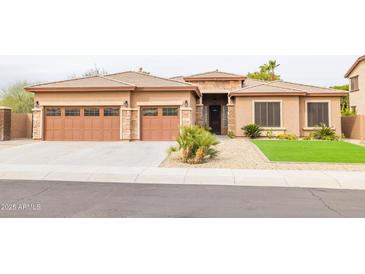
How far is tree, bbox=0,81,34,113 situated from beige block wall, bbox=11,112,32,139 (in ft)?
26.1

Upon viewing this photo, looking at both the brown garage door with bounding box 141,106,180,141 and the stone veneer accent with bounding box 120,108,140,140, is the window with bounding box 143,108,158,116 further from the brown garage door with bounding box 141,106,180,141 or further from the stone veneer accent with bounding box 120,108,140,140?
the stone veneer accent with bounding box 120,108,140,140

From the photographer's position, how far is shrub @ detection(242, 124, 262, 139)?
22656mm

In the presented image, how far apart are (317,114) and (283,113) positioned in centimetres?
292

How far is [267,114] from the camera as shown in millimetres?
23344

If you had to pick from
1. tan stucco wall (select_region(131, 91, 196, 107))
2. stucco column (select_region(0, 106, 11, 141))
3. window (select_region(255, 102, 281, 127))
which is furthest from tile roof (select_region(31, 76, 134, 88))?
window (select_region(255, 102, 281, 127))

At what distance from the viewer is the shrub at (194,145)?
1320cm

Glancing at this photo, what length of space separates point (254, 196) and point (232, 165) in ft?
15.4

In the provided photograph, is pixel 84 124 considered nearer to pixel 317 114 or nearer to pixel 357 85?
pixel 317 114

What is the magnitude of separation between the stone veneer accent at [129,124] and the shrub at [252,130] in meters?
8.56

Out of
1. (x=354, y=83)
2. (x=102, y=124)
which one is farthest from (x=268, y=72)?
(x=102, y=124)

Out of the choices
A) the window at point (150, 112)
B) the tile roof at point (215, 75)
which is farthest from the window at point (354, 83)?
the window at point (150, 112)

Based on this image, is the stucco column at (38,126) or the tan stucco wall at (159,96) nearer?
the stucco column at (38,126)

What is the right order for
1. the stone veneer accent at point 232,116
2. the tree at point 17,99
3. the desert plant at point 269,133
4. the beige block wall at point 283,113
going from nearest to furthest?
the desert plant at point 269,133
the beige block wall at point 283,113
the stone veneer accent at point 232,116
the tree at point 17,99

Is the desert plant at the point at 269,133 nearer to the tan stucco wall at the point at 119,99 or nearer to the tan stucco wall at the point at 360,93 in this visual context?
the tan stucco wall at the point at 119,99
